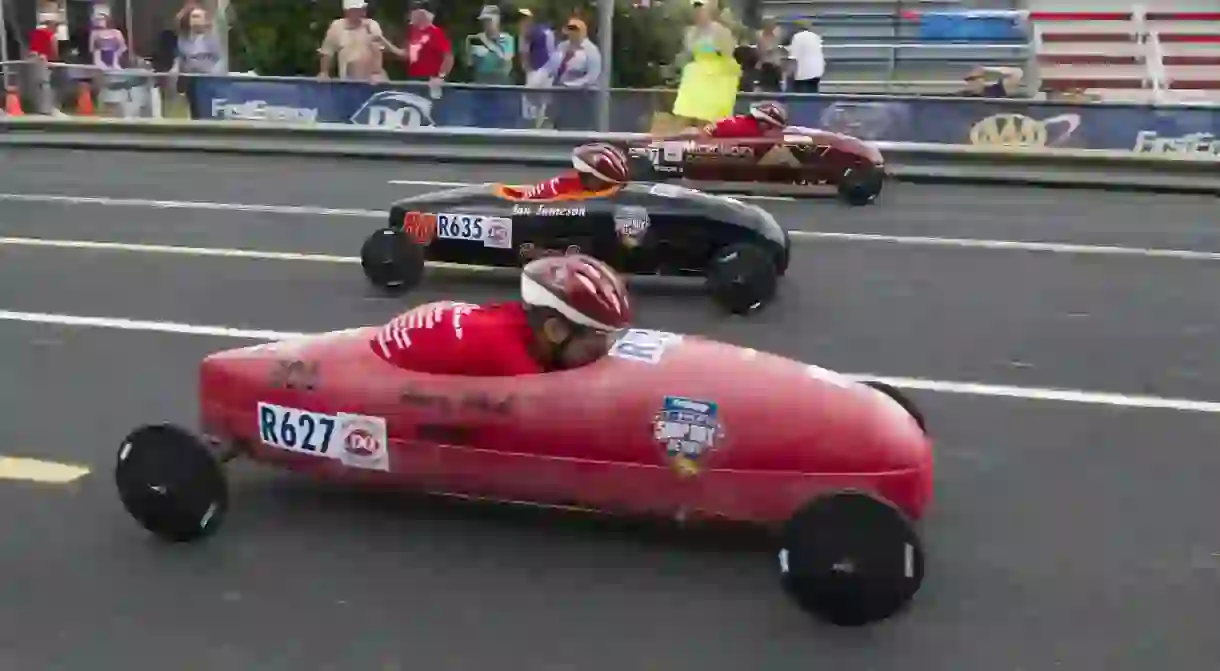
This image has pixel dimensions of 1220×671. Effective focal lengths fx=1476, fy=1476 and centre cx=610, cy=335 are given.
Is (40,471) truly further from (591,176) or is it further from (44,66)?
(44,66)

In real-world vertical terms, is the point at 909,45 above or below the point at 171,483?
above

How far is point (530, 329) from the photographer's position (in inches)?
200

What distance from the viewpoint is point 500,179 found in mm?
15430

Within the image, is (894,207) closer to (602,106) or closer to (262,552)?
(602,106)

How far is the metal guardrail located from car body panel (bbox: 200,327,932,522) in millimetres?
9524

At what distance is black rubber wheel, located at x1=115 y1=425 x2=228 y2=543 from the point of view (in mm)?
5082

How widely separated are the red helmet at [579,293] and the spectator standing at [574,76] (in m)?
12.7

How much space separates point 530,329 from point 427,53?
45.3 ft

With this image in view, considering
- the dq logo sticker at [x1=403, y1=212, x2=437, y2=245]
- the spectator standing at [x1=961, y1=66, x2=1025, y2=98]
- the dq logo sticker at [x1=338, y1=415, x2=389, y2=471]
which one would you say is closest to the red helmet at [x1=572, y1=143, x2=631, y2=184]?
the dq logo sticker at [x1=403, y1=212, x2=437, y2=245]

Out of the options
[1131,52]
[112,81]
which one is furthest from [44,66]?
[1131,52]

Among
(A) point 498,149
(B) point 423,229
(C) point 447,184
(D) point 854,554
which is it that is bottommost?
(C) point 447,184

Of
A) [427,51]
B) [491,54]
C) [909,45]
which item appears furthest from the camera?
[909,45]

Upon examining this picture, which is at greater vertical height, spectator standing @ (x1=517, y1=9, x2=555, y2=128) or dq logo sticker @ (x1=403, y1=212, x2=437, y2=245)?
spectator standing @ (x1=517, y1=9, x2=555, y2=128)

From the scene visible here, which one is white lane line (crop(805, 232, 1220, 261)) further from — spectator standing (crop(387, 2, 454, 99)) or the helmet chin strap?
spectator standing (crop(387, 2, 454, 99))
